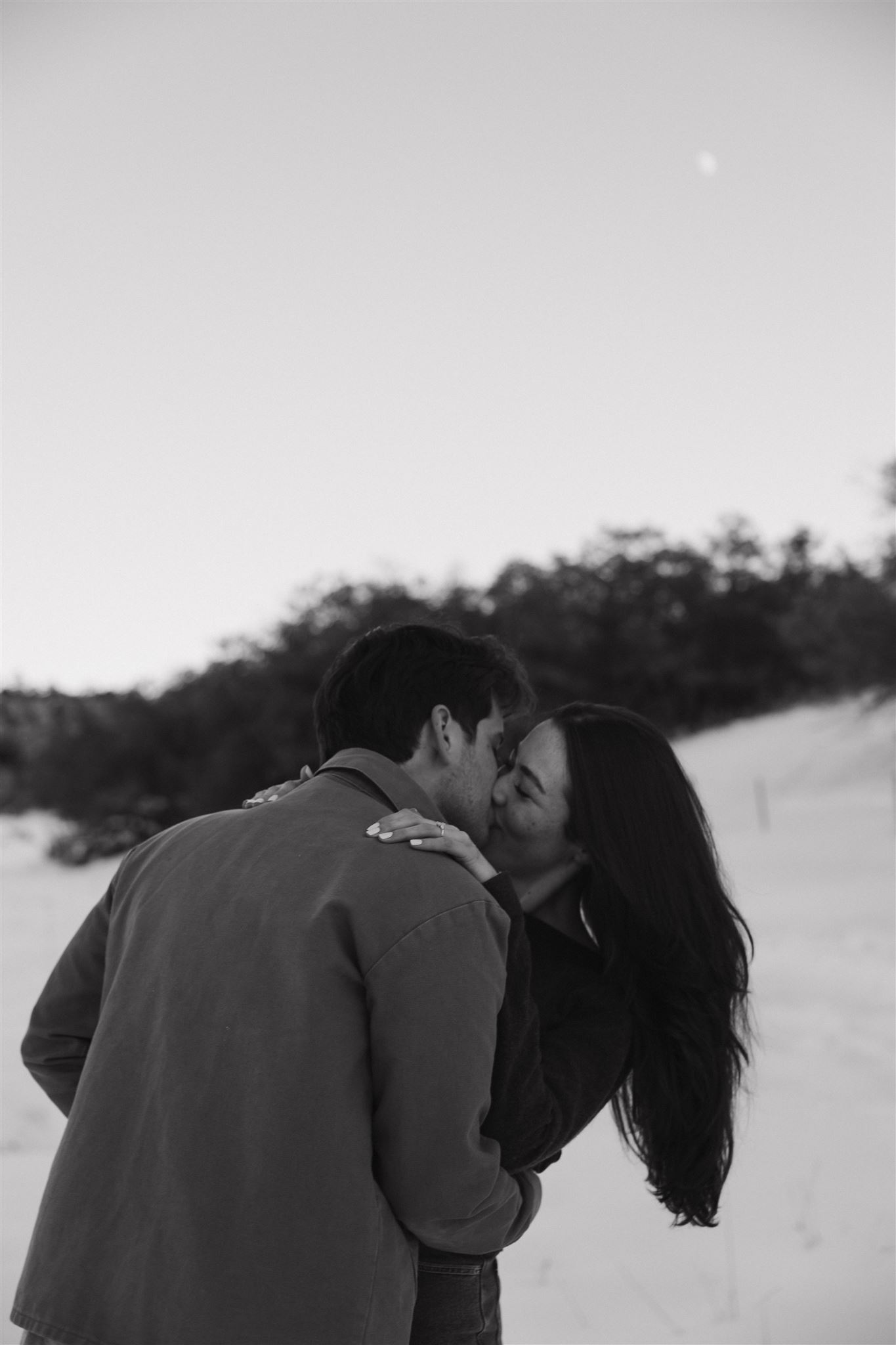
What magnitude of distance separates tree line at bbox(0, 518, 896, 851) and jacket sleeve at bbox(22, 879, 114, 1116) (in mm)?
23243

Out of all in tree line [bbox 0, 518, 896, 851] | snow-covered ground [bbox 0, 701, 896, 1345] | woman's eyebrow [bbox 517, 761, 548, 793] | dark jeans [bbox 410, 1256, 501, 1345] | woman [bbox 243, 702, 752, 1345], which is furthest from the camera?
tree line [bbox 0, 518, 896, 851]

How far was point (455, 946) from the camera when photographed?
6.06ft

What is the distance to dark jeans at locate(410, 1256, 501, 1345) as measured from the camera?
204cm

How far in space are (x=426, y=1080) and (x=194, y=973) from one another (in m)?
0.42

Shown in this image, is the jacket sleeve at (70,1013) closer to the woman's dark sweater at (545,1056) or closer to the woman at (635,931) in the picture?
the woman at (635,931)

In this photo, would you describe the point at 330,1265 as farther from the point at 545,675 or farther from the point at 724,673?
the point at 724,673

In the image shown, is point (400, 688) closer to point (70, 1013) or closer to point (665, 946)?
point (665, 946)

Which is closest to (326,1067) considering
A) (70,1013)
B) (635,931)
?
(70,1013)

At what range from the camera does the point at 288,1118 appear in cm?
179

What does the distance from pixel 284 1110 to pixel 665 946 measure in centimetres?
105

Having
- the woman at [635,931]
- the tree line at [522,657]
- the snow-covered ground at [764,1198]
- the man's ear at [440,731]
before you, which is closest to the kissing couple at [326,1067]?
the man's ear at [440,731]

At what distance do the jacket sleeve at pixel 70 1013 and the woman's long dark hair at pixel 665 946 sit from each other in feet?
3.55

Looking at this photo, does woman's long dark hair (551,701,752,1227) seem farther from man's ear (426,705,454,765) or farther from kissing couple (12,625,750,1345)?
man's ear (426,705,454,765)

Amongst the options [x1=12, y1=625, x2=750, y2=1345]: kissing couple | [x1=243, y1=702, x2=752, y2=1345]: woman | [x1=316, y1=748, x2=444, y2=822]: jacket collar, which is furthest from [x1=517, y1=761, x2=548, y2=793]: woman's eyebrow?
[x1=316, y1=748, x2=444, y2=822]: jacket collar
